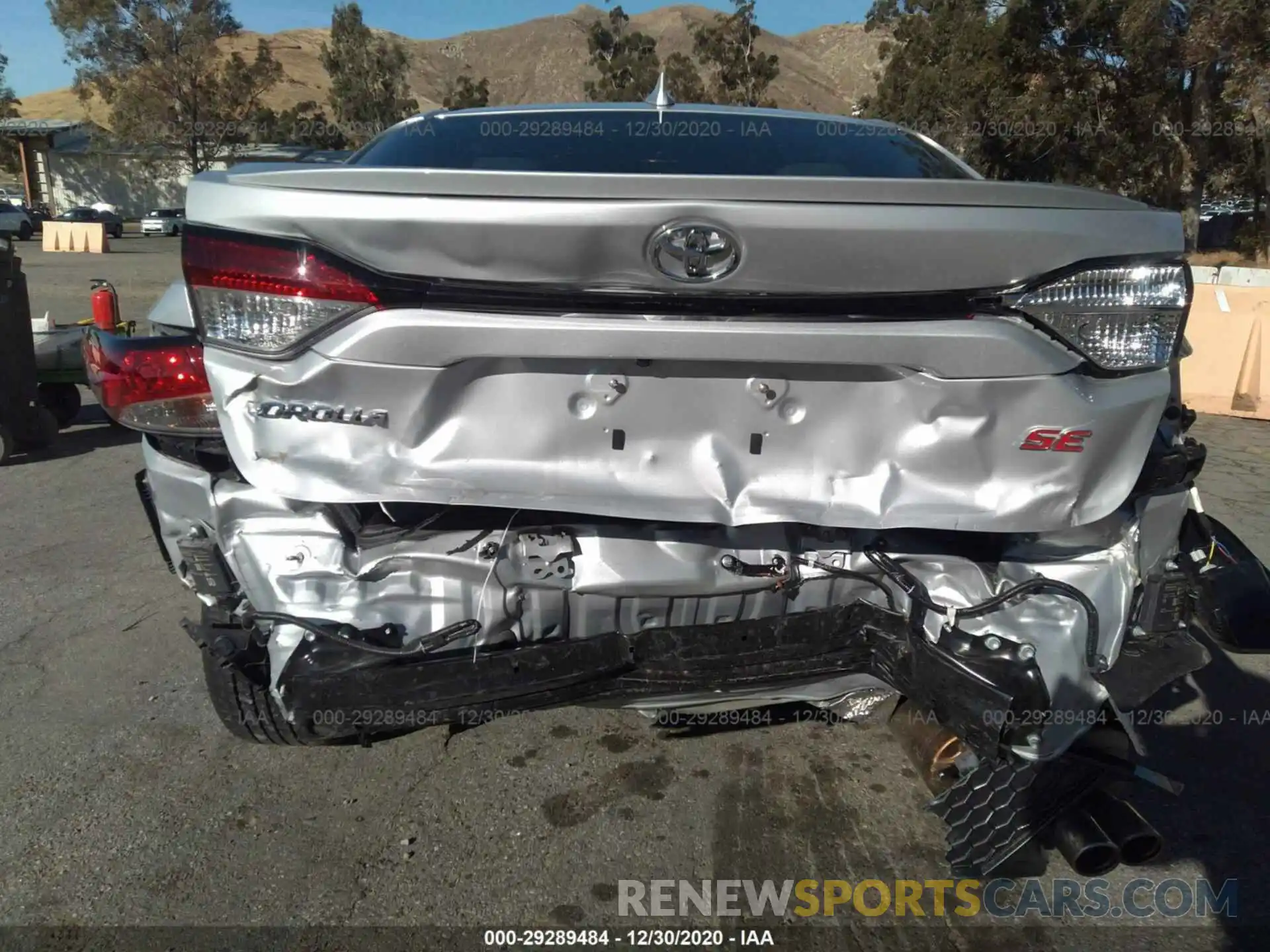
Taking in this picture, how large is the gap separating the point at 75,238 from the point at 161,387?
31137mm

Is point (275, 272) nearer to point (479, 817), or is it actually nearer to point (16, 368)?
point (479, 817)

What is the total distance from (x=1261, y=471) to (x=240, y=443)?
6332 mm

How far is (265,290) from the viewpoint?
5.98ft

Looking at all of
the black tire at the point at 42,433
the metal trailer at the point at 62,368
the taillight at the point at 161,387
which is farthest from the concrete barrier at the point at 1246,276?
the taillight at the point at 161,387

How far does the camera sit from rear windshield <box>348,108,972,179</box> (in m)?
2.60

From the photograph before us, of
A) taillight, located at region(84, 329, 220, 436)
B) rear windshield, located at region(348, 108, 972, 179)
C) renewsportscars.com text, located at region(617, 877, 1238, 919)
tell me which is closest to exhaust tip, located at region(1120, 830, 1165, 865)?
renewsportscars.com text, located at region(617, 877, 1238, 919)

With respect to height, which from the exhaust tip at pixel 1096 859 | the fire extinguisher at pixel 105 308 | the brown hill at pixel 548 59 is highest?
the brown hill at pixel 548 59

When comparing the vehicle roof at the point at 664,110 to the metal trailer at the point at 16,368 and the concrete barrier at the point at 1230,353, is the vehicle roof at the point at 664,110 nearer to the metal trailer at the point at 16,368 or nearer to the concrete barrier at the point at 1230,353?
the metal trailer at the point at 16,368

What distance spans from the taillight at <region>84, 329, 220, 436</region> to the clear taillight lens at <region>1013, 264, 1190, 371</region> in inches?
66.1

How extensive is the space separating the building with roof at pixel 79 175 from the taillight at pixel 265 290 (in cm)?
5508

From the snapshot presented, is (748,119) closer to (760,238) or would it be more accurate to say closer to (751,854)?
(760,238)

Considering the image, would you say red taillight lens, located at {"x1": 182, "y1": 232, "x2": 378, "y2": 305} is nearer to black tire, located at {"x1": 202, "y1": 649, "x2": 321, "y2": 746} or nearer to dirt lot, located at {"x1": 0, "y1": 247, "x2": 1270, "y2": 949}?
black tire, located at {"x1": 202, "y1": 649, "x2": 321, "y2": 746}

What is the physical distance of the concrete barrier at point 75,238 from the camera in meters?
27.9

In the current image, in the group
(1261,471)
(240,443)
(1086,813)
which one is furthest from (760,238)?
(1261,471)
